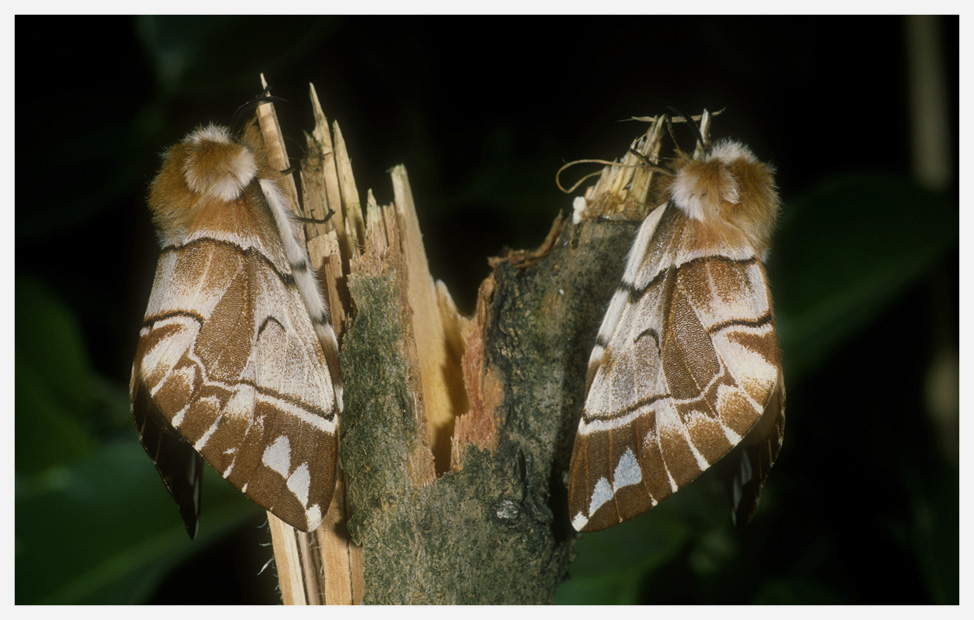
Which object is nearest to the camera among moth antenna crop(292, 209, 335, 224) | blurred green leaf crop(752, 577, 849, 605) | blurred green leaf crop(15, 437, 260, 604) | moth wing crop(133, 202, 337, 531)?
moth wing crop(133, 202, 337, 531)

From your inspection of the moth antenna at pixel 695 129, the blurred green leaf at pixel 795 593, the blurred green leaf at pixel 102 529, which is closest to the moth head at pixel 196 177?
the blurred green leaf at pixel 102 529

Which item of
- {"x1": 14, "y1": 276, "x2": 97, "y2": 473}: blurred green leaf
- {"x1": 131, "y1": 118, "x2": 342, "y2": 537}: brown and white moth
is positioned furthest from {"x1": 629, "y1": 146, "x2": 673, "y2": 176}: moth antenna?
{"x1": 14, "y1": 276, "x2": 97, "y2": 473}: blurred green leaf

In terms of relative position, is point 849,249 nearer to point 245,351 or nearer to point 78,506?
point 245,351

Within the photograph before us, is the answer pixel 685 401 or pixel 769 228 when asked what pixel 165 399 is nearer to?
pixel 685 401

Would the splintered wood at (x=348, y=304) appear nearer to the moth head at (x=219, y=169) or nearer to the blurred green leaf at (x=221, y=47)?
the moth head at (x=219, y=169)

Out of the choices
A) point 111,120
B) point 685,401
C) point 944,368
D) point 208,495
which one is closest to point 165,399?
point 208,495

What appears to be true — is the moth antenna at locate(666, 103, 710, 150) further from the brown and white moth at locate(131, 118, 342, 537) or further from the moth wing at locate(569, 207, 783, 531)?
the brown and white moth at locate(131, 118, 342, 537)

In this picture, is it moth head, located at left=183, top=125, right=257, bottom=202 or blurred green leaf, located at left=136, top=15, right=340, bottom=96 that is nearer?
moth head, located at left=183, top=125, right=257, bottom=202
